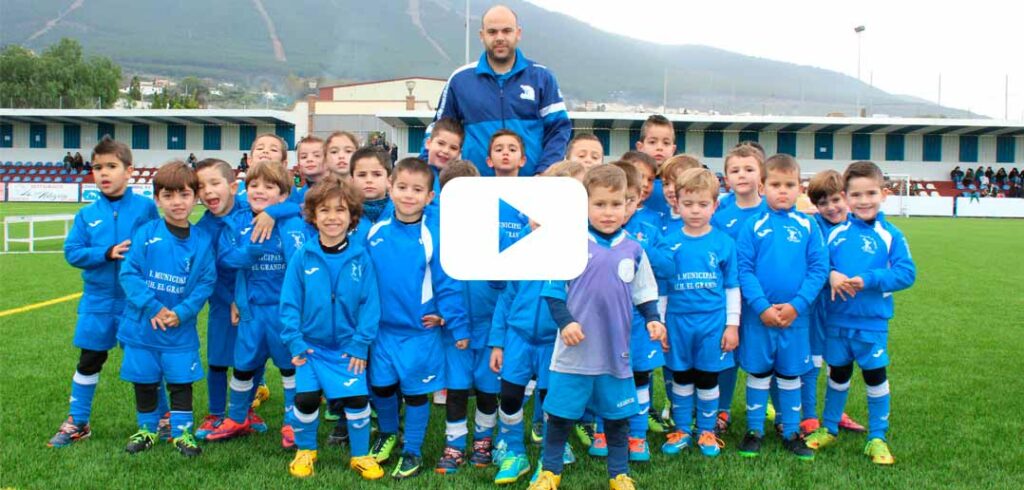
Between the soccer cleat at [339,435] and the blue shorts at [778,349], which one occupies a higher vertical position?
the blue shorts at [778,349]

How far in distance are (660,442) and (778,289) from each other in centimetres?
102

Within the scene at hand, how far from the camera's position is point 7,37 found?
168 meters

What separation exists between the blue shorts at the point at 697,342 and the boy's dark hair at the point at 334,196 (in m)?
1.64

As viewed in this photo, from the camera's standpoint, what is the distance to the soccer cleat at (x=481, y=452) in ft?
12.5

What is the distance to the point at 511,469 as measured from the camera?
3.63 metres

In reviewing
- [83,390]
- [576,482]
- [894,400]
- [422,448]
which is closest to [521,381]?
[576,482]

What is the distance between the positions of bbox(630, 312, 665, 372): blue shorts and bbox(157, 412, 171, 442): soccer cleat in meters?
2.39

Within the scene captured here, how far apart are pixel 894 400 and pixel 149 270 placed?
4.41 m

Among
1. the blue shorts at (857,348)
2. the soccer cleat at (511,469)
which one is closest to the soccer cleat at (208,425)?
the soccer cleat at (511,469)

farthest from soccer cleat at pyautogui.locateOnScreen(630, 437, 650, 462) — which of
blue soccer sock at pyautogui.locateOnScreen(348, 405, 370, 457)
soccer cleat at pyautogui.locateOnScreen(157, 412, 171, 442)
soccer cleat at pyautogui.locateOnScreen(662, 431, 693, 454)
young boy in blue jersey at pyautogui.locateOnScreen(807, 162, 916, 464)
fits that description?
soccer cleat at pyautogui.locateOnScreen(157, 412, 171, 442)

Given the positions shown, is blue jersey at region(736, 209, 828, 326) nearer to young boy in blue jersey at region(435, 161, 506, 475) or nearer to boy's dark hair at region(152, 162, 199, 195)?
young boy in blue jersey at region(435, 161, 506, 475)

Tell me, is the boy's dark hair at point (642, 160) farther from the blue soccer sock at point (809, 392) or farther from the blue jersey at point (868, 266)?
the blue soccer sock at point (809, 392)
